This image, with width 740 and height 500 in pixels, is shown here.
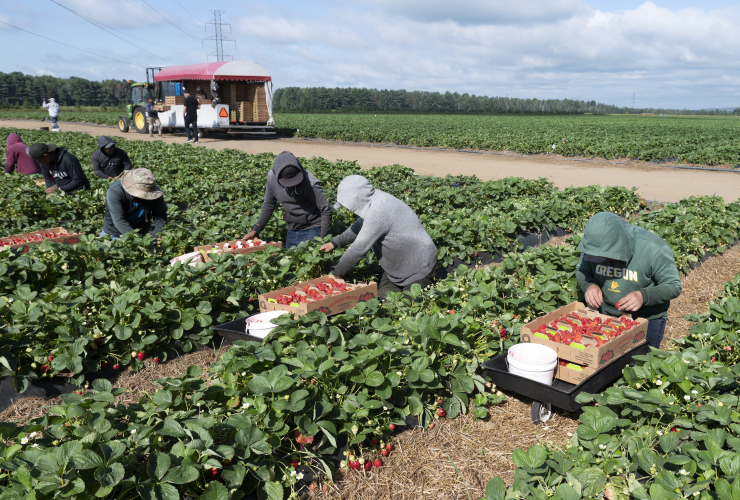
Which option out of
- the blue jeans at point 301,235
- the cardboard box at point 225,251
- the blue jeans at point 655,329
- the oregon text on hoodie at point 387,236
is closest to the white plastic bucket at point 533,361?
the blue jeans at point 655,329

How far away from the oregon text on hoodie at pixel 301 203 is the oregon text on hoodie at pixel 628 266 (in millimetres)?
2865

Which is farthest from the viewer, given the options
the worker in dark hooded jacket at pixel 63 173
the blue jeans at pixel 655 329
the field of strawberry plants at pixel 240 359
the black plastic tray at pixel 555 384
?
the worker in dark hooded jacket at pixel 63 173

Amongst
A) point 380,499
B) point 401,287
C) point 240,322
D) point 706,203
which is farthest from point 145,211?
point 706,203

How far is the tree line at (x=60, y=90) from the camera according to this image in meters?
82.1

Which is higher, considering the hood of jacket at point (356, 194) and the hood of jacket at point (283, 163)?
the hood of jacket at point (283, 163)

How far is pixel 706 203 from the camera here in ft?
27.1

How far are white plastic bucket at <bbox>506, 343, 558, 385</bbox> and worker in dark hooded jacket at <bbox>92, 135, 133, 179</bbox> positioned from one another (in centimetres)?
603

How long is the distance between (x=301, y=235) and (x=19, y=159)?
730cm

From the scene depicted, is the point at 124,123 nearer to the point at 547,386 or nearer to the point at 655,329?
the point at 655,329

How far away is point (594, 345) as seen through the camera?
3266 millimetres

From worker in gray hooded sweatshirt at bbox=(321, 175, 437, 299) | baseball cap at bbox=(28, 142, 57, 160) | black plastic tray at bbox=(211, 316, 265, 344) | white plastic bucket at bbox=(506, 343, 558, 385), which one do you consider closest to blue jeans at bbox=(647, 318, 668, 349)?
white plastic bucket at bbox=(506, 343, 558, 385)

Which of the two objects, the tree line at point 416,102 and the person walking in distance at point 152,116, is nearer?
the person walking in distance at point 152,116

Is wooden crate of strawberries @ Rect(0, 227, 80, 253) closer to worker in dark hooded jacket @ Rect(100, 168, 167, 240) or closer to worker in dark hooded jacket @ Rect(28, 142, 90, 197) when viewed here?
worker in dark hooded jacket @ Rect(100, 168, 167, 240)

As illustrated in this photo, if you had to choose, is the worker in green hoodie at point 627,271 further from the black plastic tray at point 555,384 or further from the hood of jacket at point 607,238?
the black plastic tray at point 555,384
